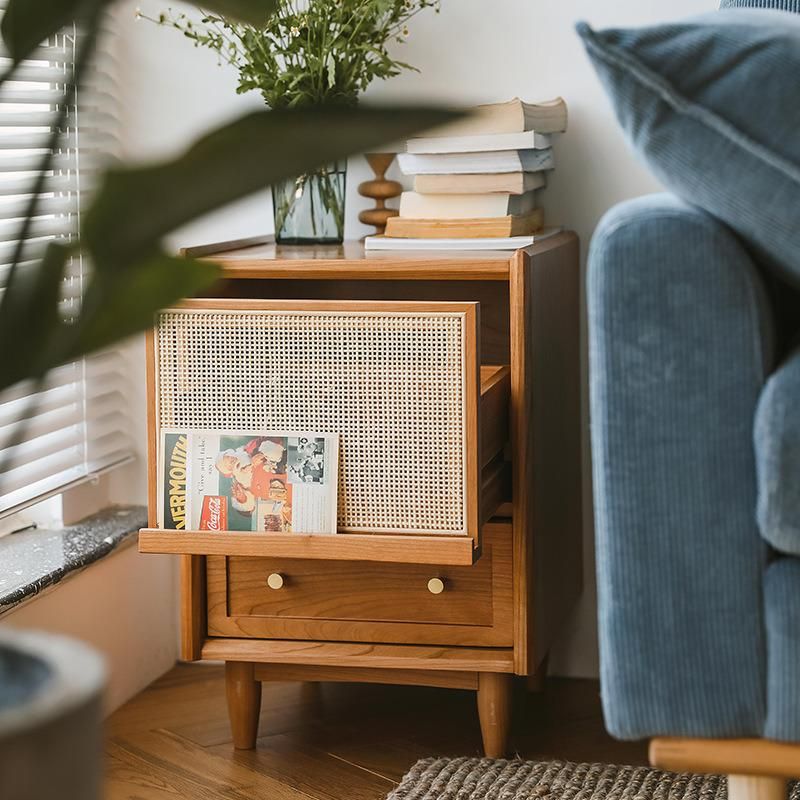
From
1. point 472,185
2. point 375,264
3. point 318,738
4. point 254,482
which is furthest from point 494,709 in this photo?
point 472,185

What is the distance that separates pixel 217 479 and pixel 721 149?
2.24 feet

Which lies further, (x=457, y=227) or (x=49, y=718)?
(x=457, y=227)

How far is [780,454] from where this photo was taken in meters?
0.89

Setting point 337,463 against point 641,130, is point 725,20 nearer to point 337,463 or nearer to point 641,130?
point 641,130

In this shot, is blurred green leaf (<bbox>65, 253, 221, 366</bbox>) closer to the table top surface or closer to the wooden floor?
the table top surface

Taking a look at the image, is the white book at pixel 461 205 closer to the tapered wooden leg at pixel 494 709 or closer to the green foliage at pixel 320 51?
the green foliage at pixel 320 51

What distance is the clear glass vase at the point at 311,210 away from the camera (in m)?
1.65

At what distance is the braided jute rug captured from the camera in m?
1.36

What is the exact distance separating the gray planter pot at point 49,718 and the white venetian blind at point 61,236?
3.72 ft

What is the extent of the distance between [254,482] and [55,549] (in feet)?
1.51

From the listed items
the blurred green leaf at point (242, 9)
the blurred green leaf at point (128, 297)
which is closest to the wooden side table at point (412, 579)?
the blurred green leaf at point (242, 9)

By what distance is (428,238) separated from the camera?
157 cm

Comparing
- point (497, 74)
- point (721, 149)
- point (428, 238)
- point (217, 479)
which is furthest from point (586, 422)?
point (721, 149)

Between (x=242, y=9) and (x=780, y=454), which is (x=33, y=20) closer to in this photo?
(x=242, y=9)
